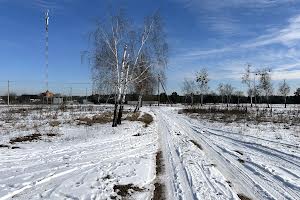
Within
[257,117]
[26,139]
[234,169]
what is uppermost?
[257,117]

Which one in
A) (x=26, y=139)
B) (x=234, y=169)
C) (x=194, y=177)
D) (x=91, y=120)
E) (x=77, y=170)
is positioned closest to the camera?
(x=194, y=177)

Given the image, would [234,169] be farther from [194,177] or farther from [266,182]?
[194,177]

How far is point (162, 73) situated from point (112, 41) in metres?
4.41

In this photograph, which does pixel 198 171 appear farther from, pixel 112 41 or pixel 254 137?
pixel 112 41

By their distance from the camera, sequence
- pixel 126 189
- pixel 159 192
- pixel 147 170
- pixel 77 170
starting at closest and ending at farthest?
pixel 159 192 < pixel 126 189 < pixel 77 170 < pixel 147 170

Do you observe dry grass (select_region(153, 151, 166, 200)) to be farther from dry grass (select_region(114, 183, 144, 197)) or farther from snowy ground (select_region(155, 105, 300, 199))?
dry grass (select_region(114, 183, 144, 197))

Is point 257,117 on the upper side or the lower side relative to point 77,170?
upper

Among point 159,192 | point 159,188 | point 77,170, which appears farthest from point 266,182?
point 77,170

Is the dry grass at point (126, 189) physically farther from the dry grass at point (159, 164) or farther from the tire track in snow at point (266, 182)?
the tire track in snow at point (266, 182)

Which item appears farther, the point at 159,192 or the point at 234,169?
the point at 234,169

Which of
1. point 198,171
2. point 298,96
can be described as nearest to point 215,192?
point 198,171

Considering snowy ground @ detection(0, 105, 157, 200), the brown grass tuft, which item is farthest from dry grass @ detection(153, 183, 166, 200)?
the brown grass tuft

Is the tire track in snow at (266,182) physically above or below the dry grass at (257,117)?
below

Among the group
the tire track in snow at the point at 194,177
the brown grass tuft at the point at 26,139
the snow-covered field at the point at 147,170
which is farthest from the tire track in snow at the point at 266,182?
the brown grass tuft at the point at 26,139
